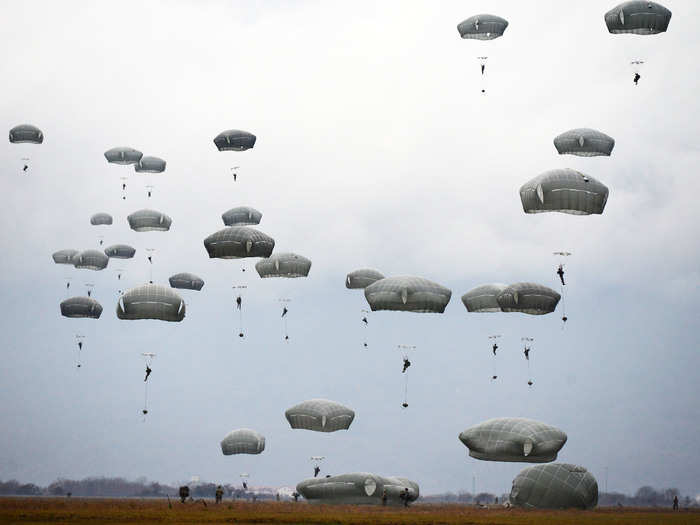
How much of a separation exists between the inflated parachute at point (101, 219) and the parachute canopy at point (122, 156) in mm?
8333

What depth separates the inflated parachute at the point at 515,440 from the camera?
7200cm

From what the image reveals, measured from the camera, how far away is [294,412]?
3305 inches

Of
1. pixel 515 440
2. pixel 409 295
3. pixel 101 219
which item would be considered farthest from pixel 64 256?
pixel 515 440

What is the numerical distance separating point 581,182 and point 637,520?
953 inches

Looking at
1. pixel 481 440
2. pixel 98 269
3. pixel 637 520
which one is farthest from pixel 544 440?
pixel 98 269

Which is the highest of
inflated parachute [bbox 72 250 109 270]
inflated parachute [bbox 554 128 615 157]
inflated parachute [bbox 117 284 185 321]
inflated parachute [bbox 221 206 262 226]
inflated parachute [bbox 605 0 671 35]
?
inflated parachute [bbox 605 0 671 35]

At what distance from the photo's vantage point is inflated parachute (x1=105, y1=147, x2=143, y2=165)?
9812cm

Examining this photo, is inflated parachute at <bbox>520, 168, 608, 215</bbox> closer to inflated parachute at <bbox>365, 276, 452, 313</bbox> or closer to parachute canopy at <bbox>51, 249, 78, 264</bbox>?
inflated parachute at <bbox>365, 276, 452, 313</bbox>

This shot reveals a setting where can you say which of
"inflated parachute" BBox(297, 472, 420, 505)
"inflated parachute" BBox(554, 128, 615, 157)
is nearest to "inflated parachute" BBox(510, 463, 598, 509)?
"inflated parachute" BBox(297, 472, 420, 505)

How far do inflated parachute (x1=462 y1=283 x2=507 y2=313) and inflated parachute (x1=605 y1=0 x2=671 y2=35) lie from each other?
22.6 meters

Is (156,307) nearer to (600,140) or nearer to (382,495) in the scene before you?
(382,495)

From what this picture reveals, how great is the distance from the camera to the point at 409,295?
244 ft

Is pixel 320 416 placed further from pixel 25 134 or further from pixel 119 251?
pixel 25 134

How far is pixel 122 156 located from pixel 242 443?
3110cm
